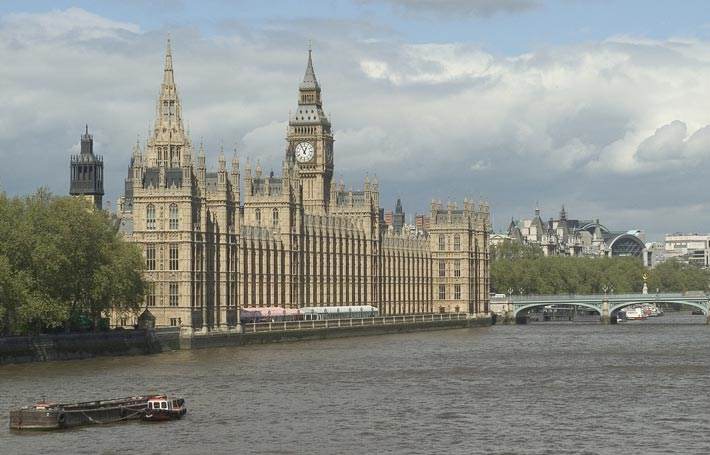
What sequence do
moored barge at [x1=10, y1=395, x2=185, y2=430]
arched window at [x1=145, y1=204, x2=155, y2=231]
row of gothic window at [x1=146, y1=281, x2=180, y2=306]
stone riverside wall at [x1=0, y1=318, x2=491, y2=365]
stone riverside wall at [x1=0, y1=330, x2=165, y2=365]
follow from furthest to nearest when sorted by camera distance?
1. arched window at [x1=145, y1=204, x2=155, y2=231]
2. row of gothic window at [x1=146, y1=281, x2=180, y2=306]
3. stone riverside wall at [x1=0, y1=318, x2=491, y2=365]
4. stone riverside wall at [x1=0, y1=330, x2=165, y2=365]
5. moored barge at [x1=10, y1=395, x2=185, y2=430]

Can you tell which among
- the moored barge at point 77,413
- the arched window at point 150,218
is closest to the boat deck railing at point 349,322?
the arched window at point 150,218

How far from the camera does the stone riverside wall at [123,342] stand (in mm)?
99812

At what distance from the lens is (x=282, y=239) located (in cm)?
15200

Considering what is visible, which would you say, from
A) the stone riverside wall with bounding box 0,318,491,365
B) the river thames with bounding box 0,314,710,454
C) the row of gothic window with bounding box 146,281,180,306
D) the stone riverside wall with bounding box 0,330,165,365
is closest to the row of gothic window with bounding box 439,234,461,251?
the stone riverside wall with bounding box 0,318,491,365

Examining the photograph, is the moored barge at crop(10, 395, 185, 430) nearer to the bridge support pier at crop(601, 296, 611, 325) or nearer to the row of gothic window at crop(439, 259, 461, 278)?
the row of gothic window at crop(439, 259, 461, 278)

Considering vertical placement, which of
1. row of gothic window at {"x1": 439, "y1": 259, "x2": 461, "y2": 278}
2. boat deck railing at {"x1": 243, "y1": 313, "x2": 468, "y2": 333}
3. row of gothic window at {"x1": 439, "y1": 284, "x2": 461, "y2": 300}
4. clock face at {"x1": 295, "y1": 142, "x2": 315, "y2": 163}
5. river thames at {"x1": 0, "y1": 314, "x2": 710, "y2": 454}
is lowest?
river thames at {"x1": 0, "y1": 314, "x2": 710, "y2": 454}

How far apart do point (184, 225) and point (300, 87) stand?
75.8 m

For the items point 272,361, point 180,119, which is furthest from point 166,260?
point 180,119

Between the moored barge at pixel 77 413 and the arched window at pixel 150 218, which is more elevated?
the arched window at pixel 150 218

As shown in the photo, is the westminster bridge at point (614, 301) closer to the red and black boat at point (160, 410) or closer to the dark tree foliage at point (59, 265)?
the dark tree foliage at point (59, 265)

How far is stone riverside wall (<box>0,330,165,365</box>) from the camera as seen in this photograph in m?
98.8

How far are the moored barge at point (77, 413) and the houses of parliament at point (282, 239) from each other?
162 ft

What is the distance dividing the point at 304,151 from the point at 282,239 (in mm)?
43565

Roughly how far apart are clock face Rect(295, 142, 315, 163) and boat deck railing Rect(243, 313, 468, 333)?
81.6 ft
